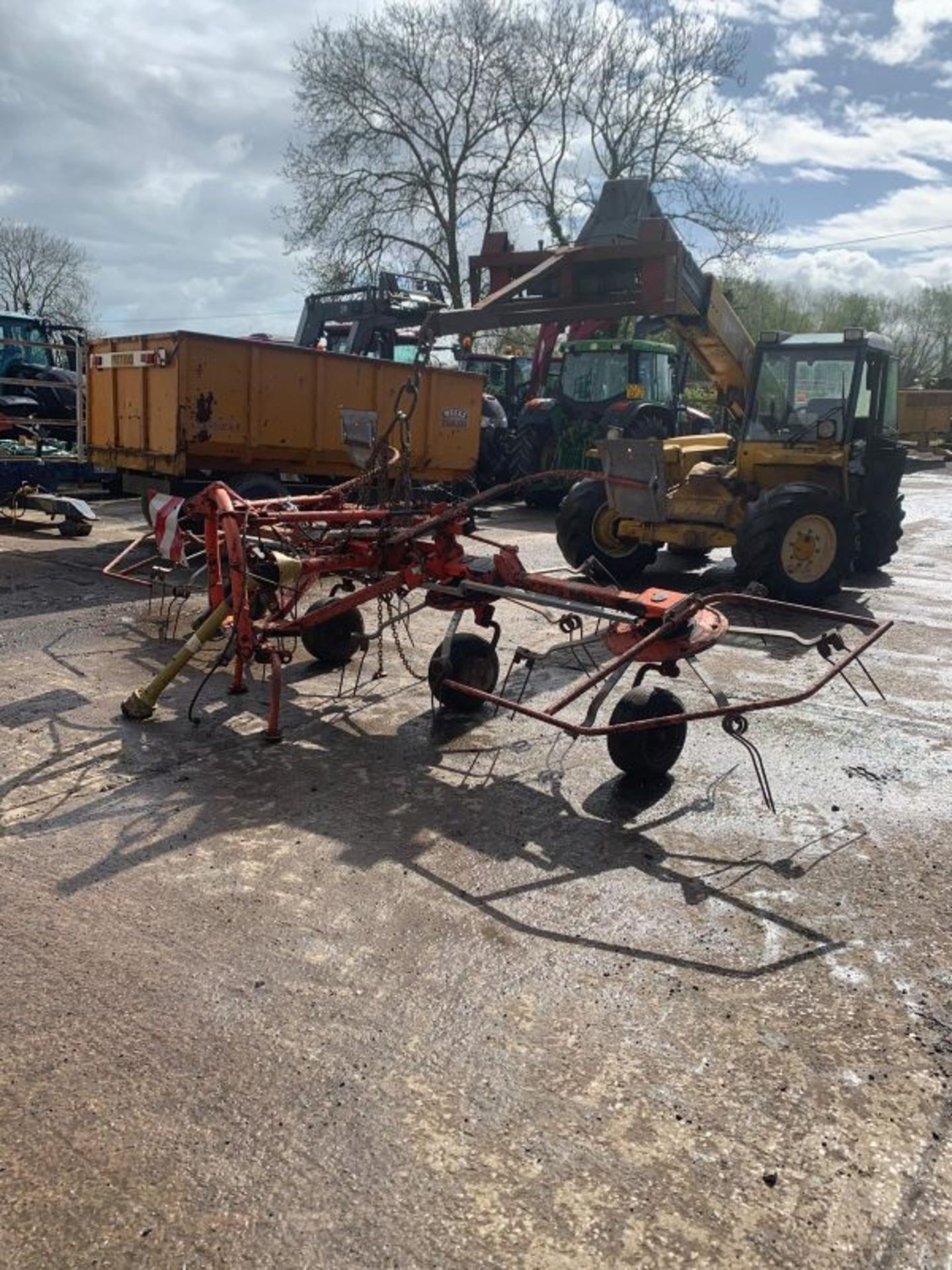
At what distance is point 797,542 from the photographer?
8789 mm

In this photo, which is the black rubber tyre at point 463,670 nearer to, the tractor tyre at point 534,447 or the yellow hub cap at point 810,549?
the yellow hub cap at point 810,549

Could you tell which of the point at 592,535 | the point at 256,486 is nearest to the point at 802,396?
the point at 592,535

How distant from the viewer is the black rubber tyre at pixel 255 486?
10367mm

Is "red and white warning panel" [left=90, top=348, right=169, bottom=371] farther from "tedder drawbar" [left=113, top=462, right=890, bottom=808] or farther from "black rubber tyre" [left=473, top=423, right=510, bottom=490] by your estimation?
"black rubber tyre" [left=473, top=423, right=510, bottom=490]

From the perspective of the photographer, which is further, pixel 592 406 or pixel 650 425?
pixel 592 406

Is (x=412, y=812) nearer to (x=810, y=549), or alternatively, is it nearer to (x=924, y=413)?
(x=810, y=549)

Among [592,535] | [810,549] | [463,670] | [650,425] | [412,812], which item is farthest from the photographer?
[650,425]

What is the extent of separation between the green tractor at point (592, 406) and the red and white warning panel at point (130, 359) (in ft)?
20.6

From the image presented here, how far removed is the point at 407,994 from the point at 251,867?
1.01 meters

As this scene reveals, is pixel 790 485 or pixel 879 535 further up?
pixel 790 485

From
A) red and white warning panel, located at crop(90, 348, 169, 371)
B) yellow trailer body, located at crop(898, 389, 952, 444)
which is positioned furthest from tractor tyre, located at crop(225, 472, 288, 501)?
yellow trailer body, located at crop(898, 389, 952, 444)

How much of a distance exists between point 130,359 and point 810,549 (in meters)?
7.12

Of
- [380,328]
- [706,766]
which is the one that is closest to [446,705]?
[706,766]

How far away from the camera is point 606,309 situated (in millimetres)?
8375
